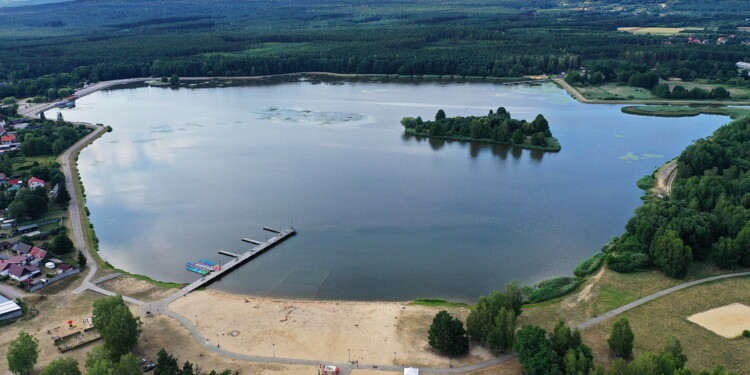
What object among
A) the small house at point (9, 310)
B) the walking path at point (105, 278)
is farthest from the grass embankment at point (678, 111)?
the small house at point (9, 310)

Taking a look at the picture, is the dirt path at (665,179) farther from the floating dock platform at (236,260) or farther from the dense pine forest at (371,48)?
the dense pine forest at (371,48)

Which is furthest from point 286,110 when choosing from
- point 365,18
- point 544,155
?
point 365,18

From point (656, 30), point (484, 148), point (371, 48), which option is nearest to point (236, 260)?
point (484, 148)

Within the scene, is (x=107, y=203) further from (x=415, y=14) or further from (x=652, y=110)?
(x=415, y=14)

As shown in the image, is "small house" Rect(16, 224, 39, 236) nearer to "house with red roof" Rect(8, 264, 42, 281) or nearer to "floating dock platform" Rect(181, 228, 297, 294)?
"house with red roof" Rect(8, 264, 42, 281)

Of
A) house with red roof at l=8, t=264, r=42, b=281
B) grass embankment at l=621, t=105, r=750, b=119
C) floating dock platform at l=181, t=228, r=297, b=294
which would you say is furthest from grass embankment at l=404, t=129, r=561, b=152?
house with red roof at l=8, t=264, r=42, b=281

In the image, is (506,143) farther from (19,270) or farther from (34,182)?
(19,270)
